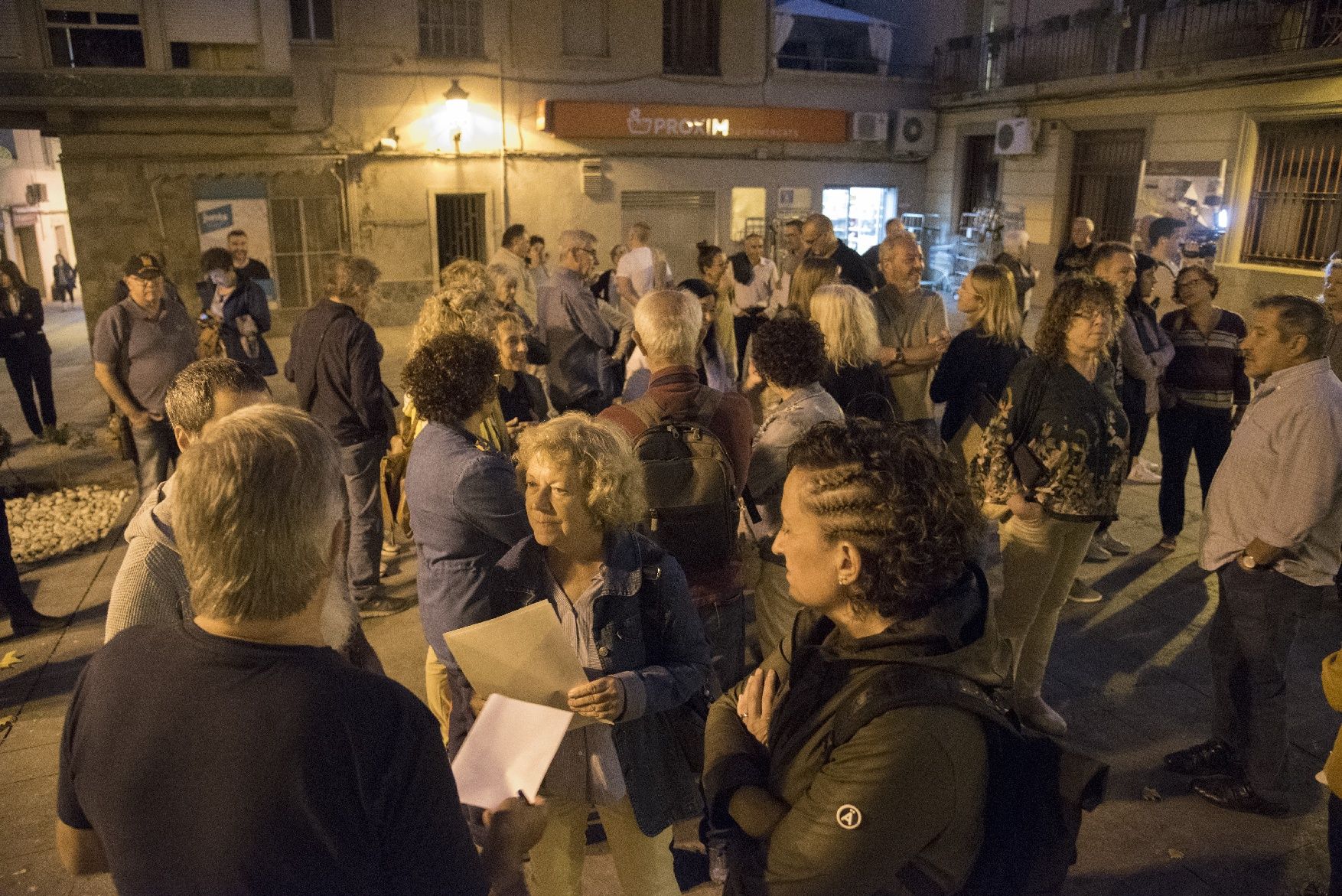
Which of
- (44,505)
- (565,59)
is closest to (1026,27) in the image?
(565,59)

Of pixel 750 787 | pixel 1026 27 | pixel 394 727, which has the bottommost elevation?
pixel 750 787

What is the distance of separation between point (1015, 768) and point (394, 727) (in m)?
0.95

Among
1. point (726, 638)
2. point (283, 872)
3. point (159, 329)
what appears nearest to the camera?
point (283, 872)

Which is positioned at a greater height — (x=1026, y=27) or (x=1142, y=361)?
(x=1026, y=27)

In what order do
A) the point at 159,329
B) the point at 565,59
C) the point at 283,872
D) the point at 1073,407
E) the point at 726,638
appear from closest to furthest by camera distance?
the point at 283,872
the point at 726,638
the point at 1073,407
the point at 159,329
the point at 565,59

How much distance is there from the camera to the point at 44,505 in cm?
682

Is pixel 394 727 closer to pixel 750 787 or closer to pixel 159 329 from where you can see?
pixel 750 787

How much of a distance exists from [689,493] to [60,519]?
5.64m

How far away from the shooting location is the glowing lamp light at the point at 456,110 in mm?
14930

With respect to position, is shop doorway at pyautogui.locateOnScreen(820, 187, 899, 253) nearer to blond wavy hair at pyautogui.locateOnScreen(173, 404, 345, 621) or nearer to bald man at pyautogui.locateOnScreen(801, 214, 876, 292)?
bald man at pyautogui.locateOnScreen(801, 214, 876, 292)

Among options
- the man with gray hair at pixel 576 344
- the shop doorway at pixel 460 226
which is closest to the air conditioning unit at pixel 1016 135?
the shop doorway at pixel 460 226

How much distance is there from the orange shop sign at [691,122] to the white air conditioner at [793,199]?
91 centimetres

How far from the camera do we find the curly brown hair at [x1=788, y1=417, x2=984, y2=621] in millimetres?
1553

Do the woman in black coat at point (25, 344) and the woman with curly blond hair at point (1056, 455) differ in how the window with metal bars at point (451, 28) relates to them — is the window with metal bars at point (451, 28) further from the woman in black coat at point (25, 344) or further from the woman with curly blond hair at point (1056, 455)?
the woman with curly blond hair at point (1056, 455)
